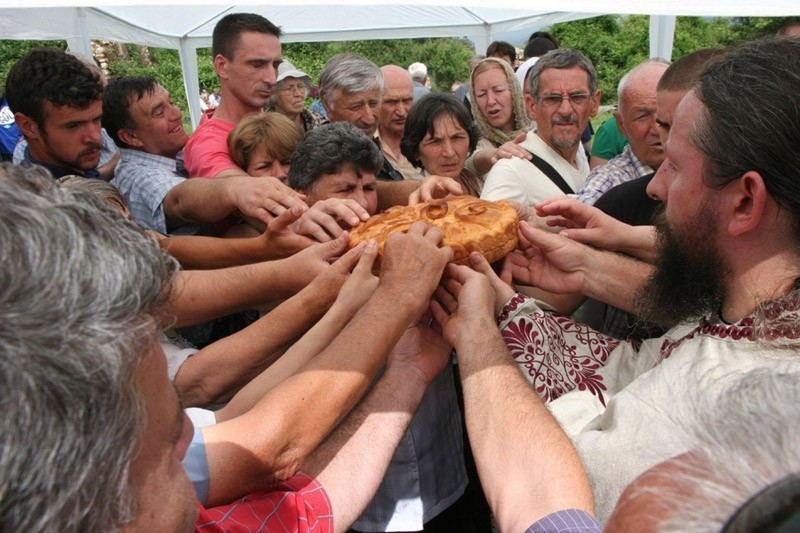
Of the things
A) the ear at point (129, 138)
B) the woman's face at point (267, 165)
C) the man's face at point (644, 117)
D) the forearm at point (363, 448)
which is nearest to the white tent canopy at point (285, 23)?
the man's face at point (644, 117)

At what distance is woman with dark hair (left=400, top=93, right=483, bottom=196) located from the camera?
4.37 meters

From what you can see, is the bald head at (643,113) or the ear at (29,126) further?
the bald head at (643,113)

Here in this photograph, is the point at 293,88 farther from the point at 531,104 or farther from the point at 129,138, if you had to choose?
the point at 531,104

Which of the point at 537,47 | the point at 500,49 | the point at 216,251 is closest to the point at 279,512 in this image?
the point at 216,251

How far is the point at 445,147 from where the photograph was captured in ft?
14.3

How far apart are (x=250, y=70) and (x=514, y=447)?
3.61m

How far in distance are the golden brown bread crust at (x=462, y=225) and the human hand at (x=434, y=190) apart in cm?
36

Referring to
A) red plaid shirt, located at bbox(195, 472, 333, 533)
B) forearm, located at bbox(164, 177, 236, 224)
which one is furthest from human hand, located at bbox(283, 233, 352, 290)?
red plaid shirt, located at bbox(195, 472, 333, 533)

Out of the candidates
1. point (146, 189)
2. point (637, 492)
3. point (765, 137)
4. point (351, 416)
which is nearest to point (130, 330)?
point (637, 492)

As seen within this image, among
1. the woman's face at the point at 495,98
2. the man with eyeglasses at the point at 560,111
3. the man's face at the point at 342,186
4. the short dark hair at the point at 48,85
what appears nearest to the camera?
the man's face at the point at 342,186

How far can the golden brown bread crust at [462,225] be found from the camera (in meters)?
2.37

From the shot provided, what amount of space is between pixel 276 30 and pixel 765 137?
3.79 m

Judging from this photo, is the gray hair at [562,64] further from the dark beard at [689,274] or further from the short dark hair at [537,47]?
the short dark hair at [537,47]

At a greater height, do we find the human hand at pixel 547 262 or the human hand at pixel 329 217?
the human hand at pixel 329 217
